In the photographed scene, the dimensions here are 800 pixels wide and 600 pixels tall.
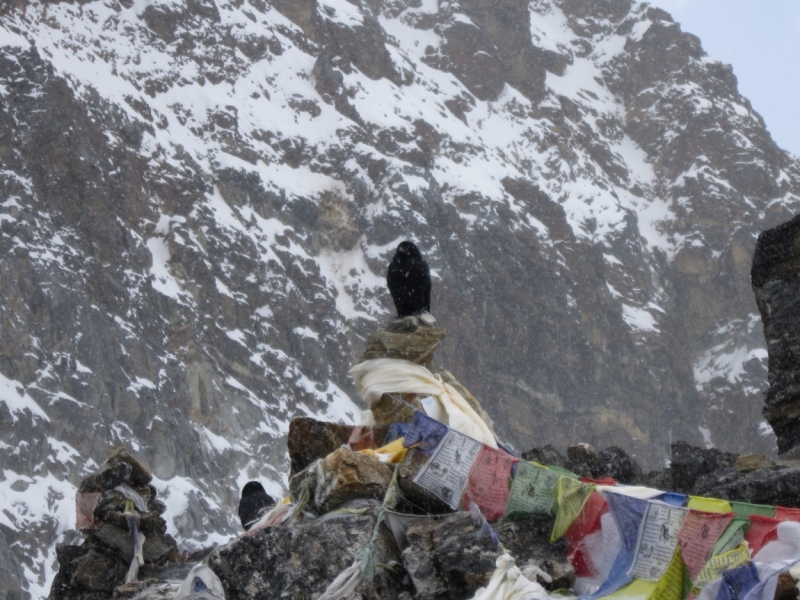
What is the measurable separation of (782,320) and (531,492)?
2975 millimetres

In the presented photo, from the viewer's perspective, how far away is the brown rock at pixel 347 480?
20.9 ft

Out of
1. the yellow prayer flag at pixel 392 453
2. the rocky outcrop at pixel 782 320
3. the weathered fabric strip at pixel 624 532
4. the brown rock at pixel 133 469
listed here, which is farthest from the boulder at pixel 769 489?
the brown rock at pixel 133 469

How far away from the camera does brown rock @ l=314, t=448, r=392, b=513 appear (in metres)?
6.36

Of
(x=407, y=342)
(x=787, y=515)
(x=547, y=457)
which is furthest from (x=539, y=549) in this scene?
(x=547, y=457)

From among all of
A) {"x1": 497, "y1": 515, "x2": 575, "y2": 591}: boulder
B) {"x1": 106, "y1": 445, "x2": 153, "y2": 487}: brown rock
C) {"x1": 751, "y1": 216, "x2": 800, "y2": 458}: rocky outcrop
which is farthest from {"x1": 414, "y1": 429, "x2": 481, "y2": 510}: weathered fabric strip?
{"x1": 106, "y1": 445, "x2": 153, "y2": 487}: brown rock

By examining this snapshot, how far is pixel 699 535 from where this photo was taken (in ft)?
16.5

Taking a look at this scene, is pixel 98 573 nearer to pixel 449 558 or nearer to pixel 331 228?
pixel 449 558

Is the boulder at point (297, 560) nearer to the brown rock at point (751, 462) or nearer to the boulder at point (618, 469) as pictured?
the brown rock at point (751, 462)

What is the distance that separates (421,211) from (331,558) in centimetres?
7550

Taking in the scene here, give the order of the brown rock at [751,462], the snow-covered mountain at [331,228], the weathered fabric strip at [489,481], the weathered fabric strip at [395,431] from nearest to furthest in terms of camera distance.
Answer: the weathered fabric strip at [489,481], the weathered fabric strip at [395,431], the brown rock at [751,462], the snow-covered mountain at [331,228]

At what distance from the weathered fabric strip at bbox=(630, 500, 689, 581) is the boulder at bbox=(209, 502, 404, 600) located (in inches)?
53.6

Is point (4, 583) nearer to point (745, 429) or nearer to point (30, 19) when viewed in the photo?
point (30, 19)

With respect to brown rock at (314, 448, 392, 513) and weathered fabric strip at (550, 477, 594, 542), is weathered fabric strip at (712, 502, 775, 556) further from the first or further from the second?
brown rock at (314, 448, 392, 513)

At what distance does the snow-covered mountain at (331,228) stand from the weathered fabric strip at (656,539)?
136 ft
